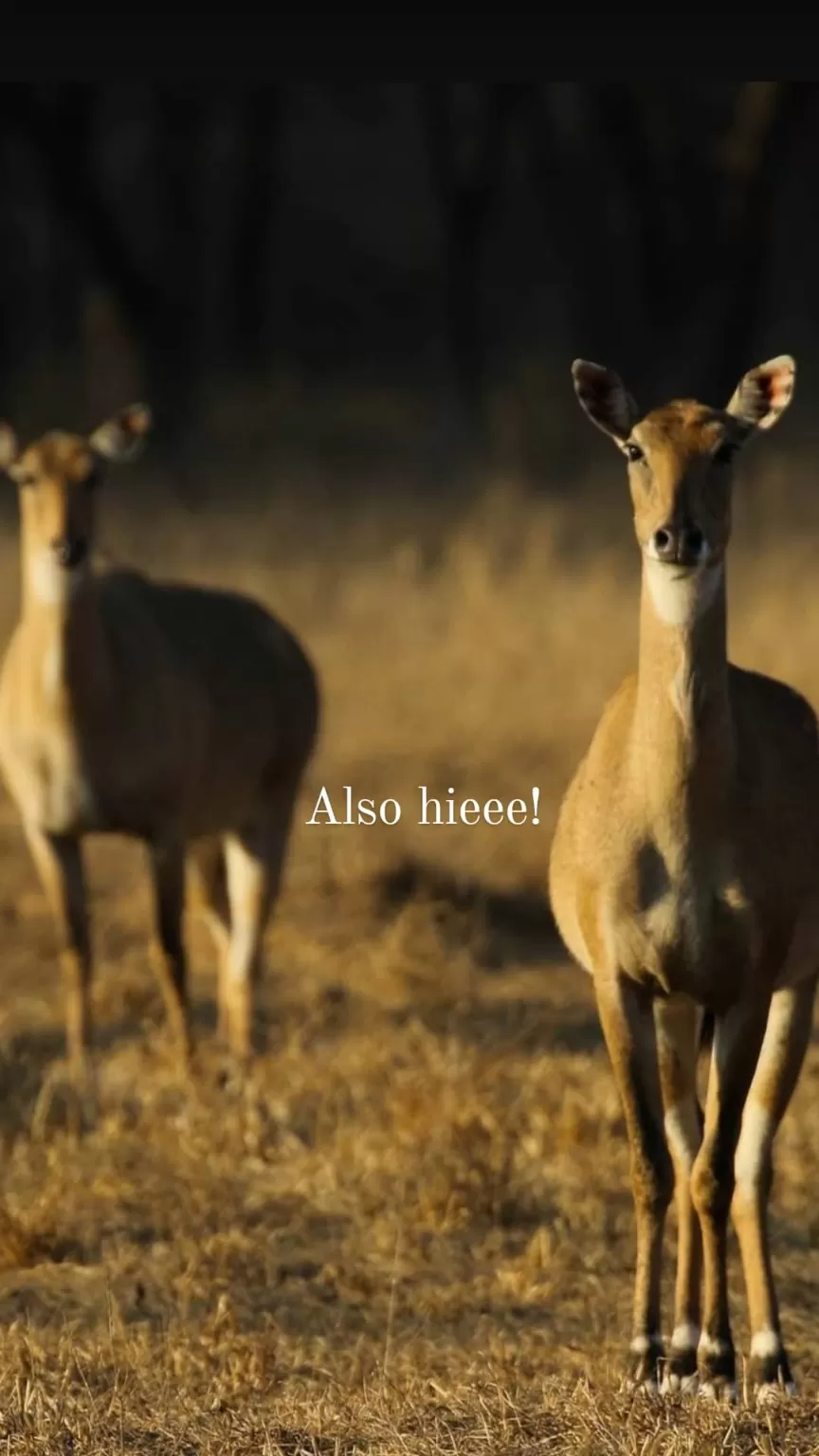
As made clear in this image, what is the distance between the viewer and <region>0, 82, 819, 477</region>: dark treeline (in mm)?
21891

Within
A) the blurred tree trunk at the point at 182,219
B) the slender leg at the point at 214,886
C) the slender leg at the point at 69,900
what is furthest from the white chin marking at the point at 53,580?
the blurred tree trunk at the point at 182,219

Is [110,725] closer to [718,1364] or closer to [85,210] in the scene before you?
[718,1364]

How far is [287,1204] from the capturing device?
25.0 feet

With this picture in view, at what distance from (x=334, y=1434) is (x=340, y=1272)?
1.66 m

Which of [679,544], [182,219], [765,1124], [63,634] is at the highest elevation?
[182,219]

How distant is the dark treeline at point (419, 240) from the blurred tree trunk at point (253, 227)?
1.1 inches

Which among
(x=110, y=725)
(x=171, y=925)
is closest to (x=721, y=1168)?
(x=171, y=925)

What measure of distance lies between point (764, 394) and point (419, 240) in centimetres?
2992

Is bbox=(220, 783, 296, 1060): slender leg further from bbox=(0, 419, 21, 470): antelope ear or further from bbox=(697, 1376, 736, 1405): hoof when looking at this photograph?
bbox=(697, 1376, 736, 1405): hoof

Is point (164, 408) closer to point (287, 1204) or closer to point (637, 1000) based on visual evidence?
point (287, 1204)

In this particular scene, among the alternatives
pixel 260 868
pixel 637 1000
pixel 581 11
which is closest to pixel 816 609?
pixel 581 11

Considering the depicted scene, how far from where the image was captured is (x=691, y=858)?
18.7 ft

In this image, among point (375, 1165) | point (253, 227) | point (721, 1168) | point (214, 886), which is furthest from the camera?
point (253, 227)

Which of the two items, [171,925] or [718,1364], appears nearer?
[718,1364]
